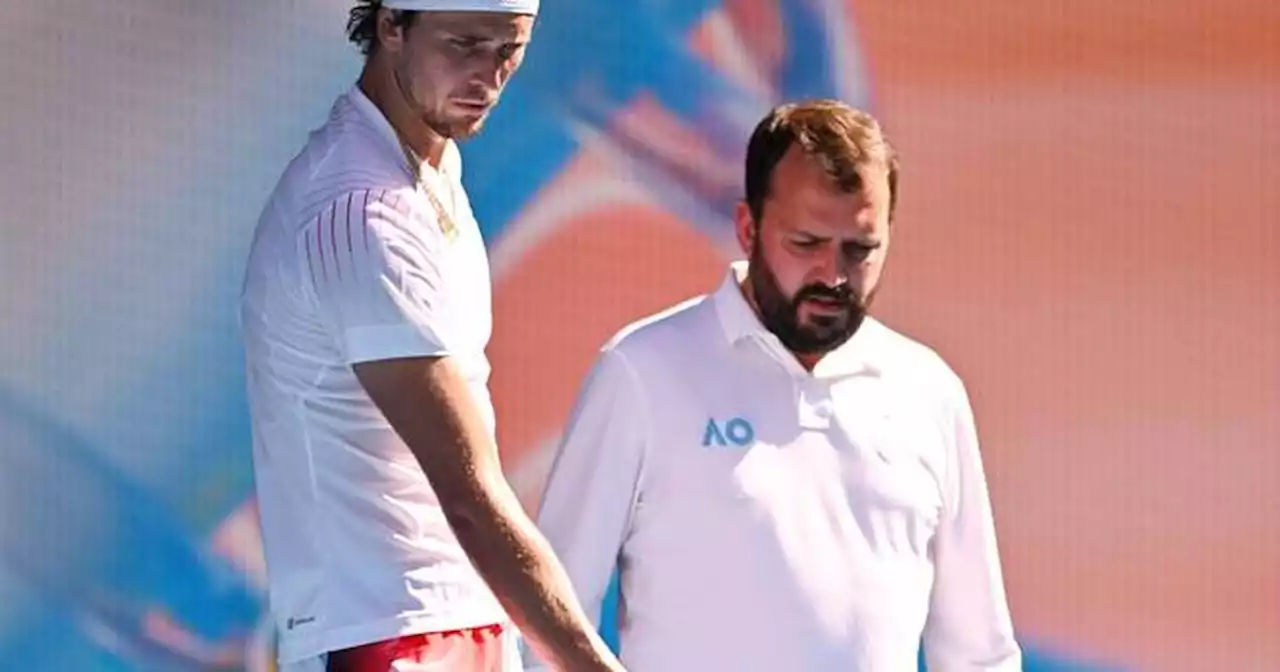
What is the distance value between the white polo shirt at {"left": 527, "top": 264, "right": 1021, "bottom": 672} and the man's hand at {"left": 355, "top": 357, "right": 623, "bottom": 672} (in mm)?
813

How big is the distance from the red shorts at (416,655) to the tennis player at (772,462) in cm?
63

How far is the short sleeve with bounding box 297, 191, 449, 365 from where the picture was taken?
8.34 ft

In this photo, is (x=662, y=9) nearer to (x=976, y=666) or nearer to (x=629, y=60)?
(x=629, y=60)

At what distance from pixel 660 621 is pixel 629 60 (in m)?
0.94

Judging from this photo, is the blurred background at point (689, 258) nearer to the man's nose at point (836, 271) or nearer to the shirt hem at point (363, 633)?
the man's nose at point (836, 271)

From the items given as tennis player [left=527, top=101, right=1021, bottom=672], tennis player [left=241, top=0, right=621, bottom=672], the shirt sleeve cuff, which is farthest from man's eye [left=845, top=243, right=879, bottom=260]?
the shirt sleeve cuff

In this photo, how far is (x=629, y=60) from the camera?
3912 mm

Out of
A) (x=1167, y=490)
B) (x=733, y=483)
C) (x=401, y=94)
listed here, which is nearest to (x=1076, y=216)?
(x=1167, y=490)

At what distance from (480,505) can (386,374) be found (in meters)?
0.16

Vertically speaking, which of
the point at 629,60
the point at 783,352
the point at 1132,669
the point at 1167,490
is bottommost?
the point at 1132,669

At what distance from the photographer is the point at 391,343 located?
8.32ft

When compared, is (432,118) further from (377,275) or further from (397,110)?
(377,275)

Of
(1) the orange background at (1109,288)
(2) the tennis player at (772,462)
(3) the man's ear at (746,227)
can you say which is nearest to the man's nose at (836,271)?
(2) the tennis player at (772,462)

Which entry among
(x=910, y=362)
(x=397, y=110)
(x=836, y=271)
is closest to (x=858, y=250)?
(x=836, y=271)
